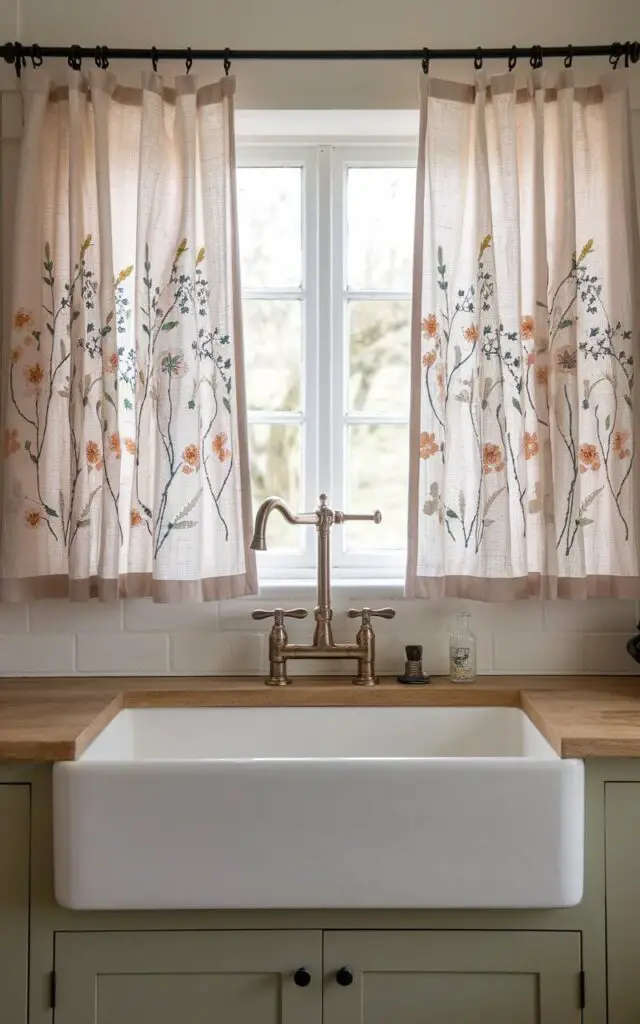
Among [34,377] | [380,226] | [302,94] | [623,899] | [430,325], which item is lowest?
[623,899]

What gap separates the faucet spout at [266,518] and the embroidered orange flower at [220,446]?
0.14 meters

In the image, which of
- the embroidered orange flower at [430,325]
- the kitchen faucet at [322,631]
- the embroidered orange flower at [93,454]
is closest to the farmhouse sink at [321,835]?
the kitchen faucet at [322,631]

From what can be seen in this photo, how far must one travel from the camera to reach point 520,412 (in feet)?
6.50

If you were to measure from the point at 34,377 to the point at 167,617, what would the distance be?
61 centimetres

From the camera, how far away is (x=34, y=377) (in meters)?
1.98

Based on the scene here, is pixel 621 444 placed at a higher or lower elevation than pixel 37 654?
higher

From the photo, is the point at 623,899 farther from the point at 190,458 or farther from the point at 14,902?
the point at 190,458

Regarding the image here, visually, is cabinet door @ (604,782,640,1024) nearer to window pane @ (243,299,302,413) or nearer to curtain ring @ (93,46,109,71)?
window pane @ (243,299,302,413)

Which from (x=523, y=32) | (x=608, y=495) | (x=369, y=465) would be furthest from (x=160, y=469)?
(x=523, y=32)

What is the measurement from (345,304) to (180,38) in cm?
70

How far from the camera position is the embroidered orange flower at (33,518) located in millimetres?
1969

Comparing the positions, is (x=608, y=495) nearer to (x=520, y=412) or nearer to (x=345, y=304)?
(x=520, y=412)

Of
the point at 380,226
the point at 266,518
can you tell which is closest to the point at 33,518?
the point at 266,518

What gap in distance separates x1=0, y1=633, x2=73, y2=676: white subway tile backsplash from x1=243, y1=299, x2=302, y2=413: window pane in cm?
73
